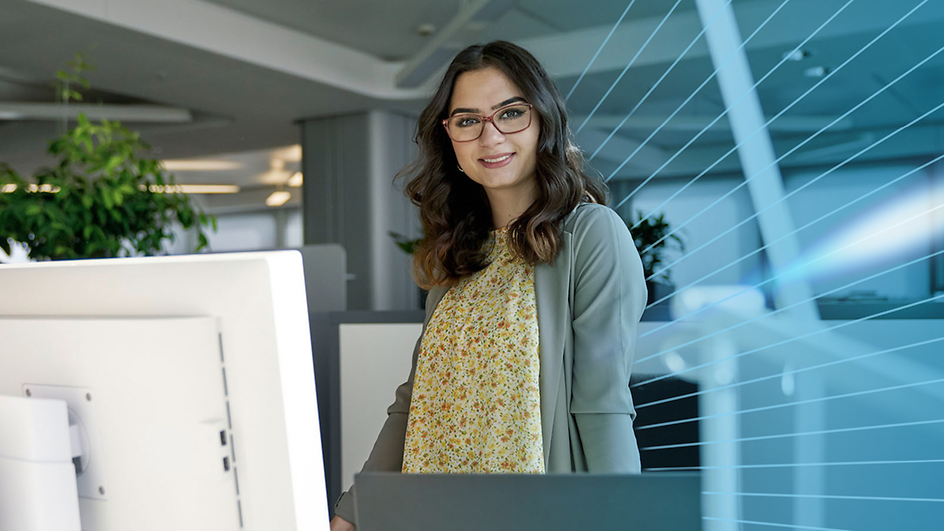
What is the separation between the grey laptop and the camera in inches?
17.6

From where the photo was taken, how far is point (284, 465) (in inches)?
20.1

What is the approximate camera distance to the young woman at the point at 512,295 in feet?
3.36

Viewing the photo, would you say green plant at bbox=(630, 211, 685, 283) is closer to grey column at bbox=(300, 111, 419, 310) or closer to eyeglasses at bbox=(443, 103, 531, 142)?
eyeglasses at bbox=(443, 103, 531, 142)

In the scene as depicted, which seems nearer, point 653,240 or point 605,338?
point 605,338

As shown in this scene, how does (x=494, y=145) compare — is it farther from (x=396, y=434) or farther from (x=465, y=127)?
(x=396, y=434)

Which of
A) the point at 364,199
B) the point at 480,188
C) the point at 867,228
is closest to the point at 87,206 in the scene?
the point at 480,188

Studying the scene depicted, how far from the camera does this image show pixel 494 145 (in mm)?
1156

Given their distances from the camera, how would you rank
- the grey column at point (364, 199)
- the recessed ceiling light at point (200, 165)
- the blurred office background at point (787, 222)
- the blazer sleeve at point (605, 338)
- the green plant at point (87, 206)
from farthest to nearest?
the recessed ceiling light at point (200, 165), the grey column at point (364, 199), the green plant at point (87, 206), the blurred office background at point (787, 222), the blazer sleeve at point (605, 338)

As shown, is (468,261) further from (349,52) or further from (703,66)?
(349,52)

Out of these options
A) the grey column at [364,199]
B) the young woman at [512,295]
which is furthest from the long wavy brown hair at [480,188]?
the grey column at [364,199]

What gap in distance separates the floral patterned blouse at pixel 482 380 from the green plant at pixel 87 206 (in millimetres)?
1519

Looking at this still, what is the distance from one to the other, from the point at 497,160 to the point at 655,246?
680 millimetres

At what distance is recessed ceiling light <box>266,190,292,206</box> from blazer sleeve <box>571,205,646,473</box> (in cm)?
620

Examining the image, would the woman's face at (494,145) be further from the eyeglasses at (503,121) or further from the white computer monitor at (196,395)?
the white computer monitor at (196,395)
